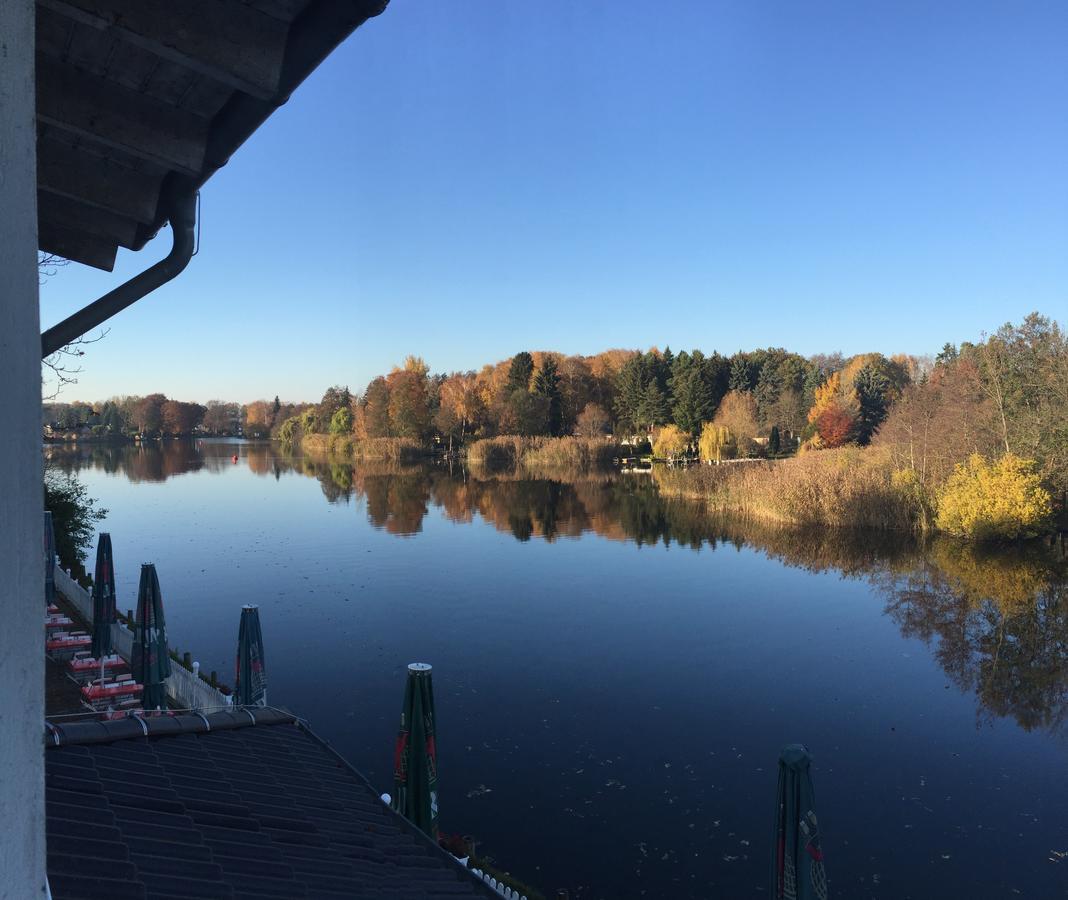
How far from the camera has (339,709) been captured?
373 inches

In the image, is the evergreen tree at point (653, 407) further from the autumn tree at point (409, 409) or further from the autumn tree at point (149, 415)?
the autumn tree at point (149, 415)

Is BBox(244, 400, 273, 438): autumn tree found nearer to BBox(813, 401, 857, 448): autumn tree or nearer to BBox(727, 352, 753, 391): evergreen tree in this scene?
BBox(727, 352, 753, 391): evergreen tree

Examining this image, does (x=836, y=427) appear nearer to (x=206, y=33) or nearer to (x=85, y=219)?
(x=85, y=219)

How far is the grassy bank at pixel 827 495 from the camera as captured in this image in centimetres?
2366

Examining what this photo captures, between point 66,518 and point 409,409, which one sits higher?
point 409,409

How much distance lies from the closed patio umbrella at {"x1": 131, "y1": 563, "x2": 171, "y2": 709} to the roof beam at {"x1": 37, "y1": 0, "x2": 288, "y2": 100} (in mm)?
6975

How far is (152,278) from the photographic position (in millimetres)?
3148

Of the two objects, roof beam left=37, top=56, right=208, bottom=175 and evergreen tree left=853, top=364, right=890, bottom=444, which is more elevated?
evergreen tree left=853, top=364, right=890, bottom=444

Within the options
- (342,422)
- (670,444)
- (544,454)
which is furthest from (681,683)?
(342,422)

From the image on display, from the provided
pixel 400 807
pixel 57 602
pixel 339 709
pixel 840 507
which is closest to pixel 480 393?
pixel 840 507

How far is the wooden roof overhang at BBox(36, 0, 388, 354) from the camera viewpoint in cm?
201

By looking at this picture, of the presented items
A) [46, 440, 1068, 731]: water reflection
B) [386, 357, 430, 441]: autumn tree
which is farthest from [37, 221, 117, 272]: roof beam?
[386, 357, 430, 441]: autumn tree

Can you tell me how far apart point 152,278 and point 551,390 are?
59830 millimetres

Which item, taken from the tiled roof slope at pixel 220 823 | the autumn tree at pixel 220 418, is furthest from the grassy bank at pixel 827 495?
the autumn tree at pixel 220 418
